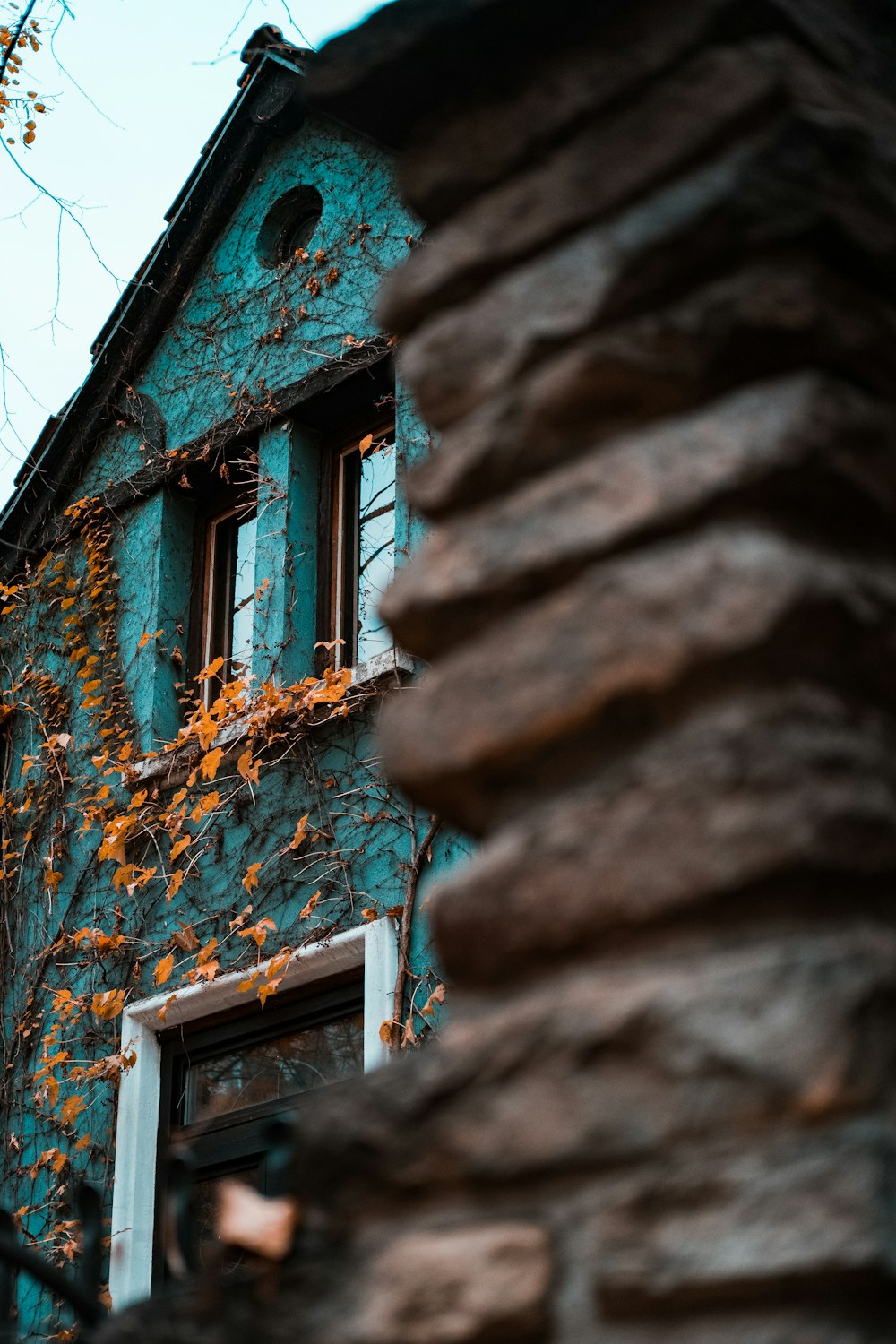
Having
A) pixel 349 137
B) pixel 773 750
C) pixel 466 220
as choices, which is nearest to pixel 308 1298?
pixel 773 750

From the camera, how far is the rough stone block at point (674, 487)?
107 cm

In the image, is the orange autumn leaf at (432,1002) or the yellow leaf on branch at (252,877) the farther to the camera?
the yellow leaf on branch at (252,877)

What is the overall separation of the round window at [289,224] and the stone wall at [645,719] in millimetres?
5739

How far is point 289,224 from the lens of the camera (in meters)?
6.93

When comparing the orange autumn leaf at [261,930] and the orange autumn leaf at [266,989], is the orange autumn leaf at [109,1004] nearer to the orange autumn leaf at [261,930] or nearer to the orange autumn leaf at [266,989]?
the orange autumn leaf at [261,930]

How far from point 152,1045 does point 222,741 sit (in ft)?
4.01

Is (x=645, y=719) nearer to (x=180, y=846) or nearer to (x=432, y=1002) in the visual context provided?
→ (x=432, y=1002)

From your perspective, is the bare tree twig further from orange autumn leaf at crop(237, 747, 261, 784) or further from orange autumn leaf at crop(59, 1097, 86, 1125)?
orange autumn leaf at crop(59, 1097, 86, 1125)

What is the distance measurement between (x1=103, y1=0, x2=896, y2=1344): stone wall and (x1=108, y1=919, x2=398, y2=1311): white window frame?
3.62 meters

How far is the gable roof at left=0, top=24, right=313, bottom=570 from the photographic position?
6957 millimetres

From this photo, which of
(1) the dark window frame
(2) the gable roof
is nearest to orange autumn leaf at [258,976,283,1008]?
(1) the dark window frame

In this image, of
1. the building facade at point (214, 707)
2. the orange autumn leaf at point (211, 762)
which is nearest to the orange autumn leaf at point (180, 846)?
the building facade at point (214, 707)

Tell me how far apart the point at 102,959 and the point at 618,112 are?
199 inches

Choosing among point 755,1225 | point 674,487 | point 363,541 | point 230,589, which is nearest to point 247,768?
point 363,541
